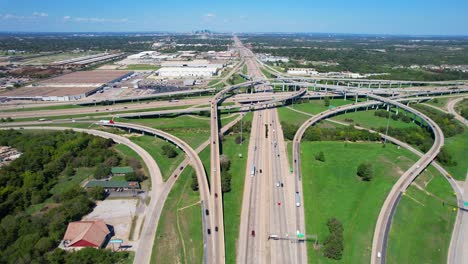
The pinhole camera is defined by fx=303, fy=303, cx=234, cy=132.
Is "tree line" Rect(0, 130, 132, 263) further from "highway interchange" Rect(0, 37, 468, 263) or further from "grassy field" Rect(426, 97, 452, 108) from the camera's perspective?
"grassy field" Rect(426, 97, 452, 108)

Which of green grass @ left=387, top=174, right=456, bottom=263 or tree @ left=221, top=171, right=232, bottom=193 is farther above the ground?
tree @ left=221, top=171, right=232, bottom=193

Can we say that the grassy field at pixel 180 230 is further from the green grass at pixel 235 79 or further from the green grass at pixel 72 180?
the green grass at pixel 235 79

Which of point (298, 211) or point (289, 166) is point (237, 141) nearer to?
point (289, 166)

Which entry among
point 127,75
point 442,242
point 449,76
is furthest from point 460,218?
point 127,75

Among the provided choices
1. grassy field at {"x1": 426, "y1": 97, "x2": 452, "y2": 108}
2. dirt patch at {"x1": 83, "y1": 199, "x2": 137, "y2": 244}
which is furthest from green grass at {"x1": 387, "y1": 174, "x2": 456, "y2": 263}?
grassy field at {"x1": 426, "y1": 97, "x2": 452, "y2": 108}

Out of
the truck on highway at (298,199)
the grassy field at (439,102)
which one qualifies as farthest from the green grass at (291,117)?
the grassy field at (439,102)

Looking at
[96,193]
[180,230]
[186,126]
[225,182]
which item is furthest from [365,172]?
[186,126]
